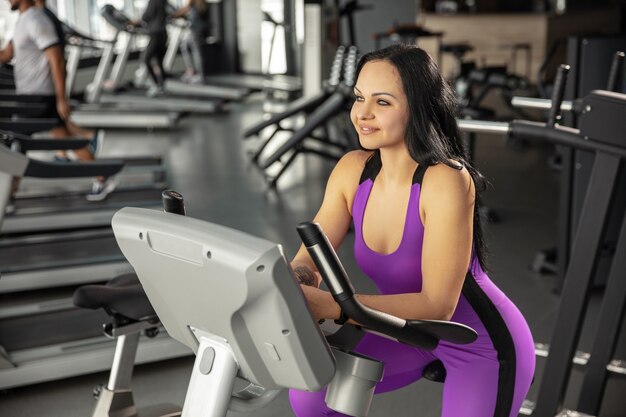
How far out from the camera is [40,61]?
5102 mm

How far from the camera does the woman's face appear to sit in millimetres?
1486

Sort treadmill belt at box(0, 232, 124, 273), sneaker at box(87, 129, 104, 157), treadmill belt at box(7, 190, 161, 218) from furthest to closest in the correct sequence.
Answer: sneaker at box(87, 129, 104, 157) < treadmill belt at box(7, 190, 161, 218) < treadmill belt at box(0, 232, 124, 273)

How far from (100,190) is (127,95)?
14.9ft

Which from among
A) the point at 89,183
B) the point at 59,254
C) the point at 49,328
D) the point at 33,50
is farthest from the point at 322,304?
the point at 89,183

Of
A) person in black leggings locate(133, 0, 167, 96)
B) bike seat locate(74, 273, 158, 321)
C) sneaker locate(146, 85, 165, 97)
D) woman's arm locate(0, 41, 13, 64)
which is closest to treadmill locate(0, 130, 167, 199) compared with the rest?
woman's arm locate(0, 41, 13, 64)

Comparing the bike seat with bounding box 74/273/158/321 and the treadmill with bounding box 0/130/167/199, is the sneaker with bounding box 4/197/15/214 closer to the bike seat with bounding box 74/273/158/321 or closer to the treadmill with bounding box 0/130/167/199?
the treadmill with bounding box 0/130/167/199

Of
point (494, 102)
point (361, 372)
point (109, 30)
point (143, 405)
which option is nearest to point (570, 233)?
point (143, 405)

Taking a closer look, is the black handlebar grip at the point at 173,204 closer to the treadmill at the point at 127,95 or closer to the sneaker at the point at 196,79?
the treadmill at the point at 127,95

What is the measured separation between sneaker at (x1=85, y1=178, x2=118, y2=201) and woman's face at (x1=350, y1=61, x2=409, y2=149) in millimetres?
3764

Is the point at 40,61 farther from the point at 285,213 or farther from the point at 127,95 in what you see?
the point at 127,95

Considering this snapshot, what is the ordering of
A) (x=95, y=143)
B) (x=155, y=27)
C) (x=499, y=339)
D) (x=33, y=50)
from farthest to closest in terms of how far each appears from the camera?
(x=155, y=27) < (x=95, y=143) < (x=33, y=50) < (x=499, y=339)

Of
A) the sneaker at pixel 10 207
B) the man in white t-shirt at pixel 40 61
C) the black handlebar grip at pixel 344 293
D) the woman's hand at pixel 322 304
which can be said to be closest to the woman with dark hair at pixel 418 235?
the woman's hand at pixel 322 304

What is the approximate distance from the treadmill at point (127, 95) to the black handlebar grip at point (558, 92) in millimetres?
7097

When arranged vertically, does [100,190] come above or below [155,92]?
above
